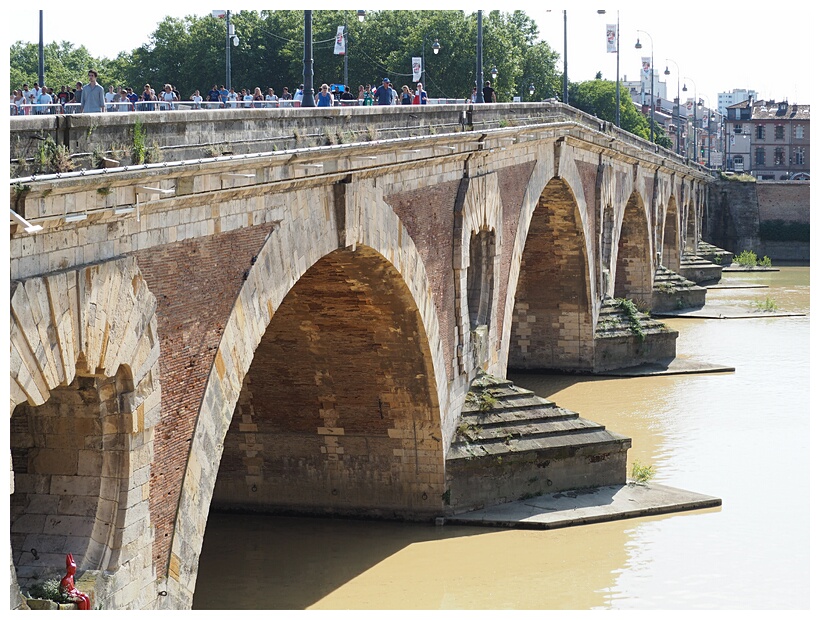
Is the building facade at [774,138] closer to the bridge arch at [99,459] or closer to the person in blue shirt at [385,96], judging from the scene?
the person in blue shirt at [385,96]

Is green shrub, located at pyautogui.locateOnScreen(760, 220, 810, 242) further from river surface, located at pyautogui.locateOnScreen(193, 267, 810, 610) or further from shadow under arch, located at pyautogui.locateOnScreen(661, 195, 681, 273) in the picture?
river surface, located at pyautogui.locateOnScreen(193, 267, 810, 610)

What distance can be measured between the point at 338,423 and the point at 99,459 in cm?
1060

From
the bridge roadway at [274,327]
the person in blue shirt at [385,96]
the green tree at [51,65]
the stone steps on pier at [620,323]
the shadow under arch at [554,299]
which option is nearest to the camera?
the bridge roadway at [274,327]

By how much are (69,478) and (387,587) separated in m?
8.26

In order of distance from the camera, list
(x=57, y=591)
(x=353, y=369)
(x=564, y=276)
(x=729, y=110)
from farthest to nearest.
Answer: (x=729, y=110), (x=564, y=276), (x=353, y=369), (x=57, y=591)

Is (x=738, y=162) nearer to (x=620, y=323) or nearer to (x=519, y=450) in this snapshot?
(x=620, y=323)

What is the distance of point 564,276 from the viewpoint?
36.4 meters

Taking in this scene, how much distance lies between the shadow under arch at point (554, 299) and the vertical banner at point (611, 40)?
2486cm

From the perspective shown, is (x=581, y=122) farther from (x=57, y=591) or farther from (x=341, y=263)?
(x=57, y=591)

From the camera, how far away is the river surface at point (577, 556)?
1852 centimetres

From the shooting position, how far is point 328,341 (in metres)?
21.0

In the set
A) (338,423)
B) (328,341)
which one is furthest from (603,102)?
(328,341)

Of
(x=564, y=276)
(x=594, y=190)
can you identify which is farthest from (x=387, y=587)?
(x=594, y=190)

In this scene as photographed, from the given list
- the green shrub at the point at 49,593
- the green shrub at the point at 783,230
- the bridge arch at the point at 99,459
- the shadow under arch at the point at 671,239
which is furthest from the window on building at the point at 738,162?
the green shrub at the point at 49,593
